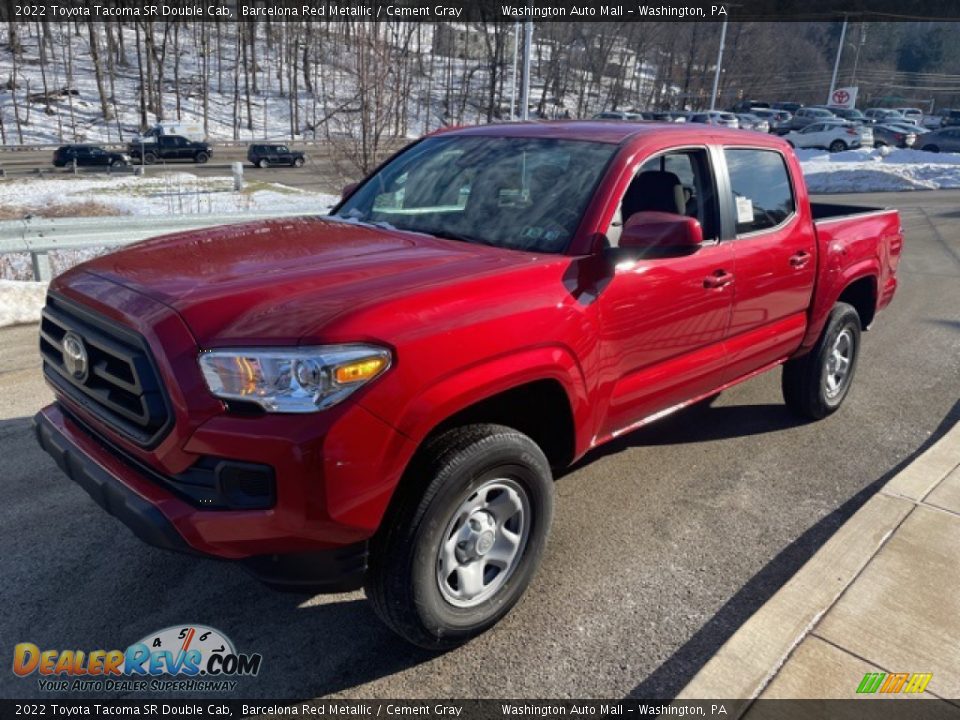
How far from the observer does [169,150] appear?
38656 mm

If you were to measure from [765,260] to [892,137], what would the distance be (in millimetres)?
43396

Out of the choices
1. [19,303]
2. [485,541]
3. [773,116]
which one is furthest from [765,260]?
[773,116]

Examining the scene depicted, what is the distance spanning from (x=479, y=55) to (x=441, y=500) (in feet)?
284

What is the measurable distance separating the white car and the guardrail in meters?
35.3

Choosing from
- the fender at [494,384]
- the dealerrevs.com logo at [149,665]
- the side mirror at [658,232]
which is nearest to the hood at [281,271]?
the fender at [494,384]

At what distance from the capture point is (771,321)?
14.1ft

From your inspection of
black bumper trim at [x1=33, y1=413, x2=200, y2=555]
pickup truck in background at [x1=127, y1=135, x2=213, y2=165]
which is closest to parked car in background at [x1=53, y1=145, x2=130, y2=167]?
pickup truck in background at [x1=127, y1=135, x2=213, y2=165]

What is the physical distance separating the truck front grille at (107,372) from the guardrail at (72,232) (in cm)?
444

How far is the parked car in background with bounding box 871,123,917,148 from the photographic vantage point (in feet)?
128

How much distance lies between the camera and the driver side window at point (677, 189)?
3.56 meters

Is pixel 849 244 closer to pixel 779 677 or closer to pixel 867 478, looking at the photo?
pixel 867 478

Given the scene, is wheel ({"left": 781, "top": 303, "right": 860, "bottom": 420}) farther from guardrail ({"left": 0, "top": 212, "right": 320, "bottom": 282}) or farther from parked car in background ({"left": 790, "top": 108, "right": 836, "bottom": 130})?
parked car in background ({"left": 790, "top": 108, "right": 836, "bottom": 130})

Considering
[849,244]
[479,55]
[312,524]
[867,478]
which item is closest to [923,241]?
[849,244]

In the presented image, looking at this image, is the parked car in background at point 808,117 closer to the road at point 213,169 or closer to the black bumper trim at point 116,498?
the road at point 213,169
